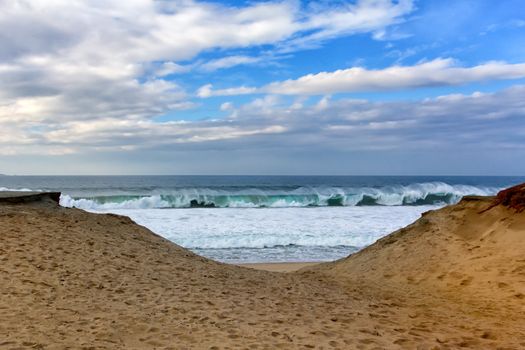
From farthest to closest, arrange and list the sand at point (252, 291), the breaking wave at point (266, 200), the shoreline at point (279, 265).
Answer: the breaking wave at point (266, 200) → the shoreline at point (279, 265) → the sand at point (252, 291)

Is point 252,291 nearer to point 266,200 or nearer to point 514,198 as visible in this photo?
point 514,198

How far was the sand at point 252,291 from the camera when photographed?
15.5 ft

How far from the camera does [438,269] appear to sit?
844cm

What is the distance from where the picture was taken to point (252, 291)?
6809 millimetres

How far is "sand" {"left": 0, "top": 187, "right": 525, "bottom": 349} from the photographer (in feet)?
15.5

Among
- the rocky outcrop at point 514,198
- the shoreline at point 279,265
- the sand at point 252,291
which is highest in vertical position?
the rocky outcrop at point 514,198

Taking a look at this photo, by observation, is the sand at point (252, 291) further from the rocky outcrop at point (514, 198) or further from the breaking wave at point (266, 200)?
the breaking wave at point (266, 200)

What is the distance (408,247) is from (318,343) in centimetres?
570

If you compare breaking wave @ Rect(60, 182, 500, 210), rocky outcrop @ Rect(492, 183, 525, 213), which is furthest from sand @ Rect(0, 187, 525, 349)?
breaking wave @ Rect(60, 182, 500, 210)

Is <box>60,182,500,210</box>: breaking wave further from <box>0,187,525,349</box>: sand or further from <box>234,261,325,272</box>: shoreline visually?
<box>0,187,525,349</box>: sand

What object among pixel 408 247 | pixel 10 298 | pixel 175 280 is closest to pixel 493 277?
pixel 408 247

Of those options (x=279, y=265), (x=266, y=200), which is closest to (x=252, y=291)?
(x=279, y=265)

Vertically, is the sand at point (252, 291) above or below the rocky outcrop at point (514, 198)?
below

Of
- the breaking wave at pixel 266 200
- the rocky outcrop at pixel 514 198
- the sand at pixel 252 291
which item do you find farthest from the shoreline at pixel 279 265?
the breaking wave at pixel 266 200
